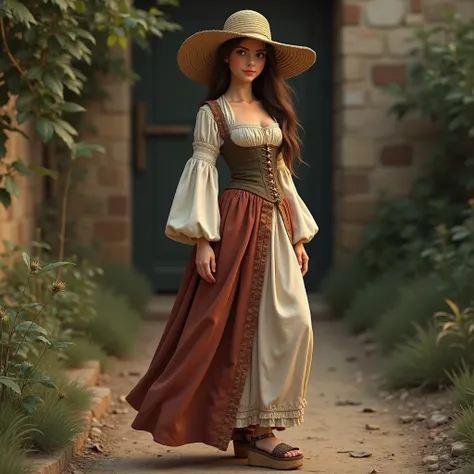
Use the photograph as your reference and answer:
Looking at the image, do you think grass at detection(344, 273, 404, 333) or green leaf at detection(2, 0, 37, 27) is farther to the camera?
grass at detection(344, 273, 404, 333)

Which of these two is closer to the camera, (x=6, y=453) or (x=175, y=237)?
(x=6, y=453)

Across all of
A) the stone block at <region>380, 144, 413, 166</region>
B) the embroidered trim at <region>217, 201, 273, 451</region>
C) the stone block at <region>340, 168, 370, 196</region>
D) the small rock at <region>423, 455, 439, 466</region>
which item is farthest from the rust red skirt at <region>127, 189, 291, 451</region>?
the stone block at <region>380, 144, 413, 166</region>

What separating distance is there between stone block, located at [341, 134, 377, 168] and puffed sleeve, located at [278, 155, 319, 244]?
365 cm

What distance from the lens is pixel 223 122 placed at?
171 inches

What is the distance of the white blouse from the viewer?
13.9 ft

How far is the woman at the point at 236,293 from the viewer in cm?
422

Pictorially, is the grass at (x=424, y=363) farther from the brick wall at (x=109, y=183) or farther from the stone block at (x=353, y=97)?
the brick wall at (x=109, y=183)

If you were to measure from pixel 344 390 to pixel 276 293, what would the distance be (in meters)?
1.77

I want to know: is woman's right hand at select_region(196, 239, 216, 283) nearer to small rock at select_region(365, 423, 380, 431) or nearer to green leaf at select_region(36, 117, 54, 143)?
green leaf at select_region(36, 117, 54, 143)

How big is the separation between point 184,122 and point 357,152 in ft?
4.31

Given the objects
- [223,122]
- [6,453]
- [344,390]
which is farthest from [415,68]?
[6,453]

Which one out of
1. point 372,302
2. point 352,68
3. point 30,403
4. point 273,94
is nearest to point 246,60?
point 273,94

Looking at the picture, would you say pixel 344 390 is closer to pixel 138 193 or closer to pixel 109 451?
pixel 109 451

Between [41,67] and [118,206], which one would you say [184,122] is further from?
[41,67]
